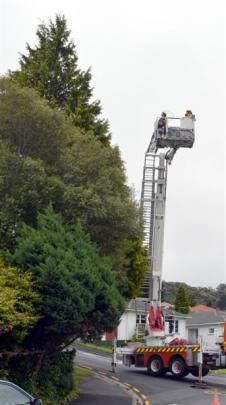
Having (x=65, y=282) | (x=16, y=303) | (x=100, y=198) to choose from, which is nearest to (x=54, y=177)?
(x=100, y=198)

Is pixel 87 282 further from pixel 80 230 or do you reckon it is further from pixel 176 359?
pixel 176 359

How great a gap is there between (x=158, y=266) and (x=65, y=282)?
10.9 meters

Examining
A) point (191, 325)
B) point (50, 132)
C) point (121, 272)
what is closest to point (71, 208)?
point (50, 132)

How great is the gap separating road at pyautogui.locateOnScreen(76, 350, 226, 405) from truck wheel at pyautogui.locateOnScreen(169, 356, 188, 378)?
0.26 m

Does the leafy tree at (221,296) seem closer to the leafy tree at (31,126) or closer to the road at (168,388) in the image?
the road at (168,388)

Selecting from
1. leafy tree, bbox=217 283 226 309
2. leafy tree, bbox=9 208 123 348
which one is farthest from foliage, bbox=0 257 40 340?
leafy tree, bbox=217 283 226 309

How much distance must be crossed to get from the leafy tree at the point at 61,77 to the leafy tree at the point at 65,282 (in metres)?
8.20

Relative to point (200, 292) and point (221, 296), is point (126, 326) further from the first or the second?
point (200, 292)

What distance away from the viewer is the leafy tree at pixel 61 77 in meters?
24.3

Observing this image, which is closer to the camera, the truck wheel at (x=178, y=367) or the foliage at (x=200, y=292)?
the truck wheel at (x=178, y=367)

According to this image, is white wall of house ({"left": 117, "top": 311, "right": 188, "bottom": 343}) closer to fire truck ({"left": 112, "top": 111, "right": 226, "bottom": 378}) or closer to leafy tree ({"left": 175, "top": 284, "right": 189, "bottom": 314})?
leafy tree ({"left": 175, "top": 284, "right": 189, "bottom": 314})

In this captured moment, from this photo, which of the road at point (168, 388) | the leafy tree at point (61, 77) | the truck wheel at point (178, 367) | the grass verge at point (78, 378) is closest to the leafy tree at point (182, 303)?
the road at point (168, 388)

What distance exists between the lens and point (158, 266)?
25281mm

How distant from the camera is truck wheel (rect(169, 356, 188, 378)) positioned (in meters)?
23.9
